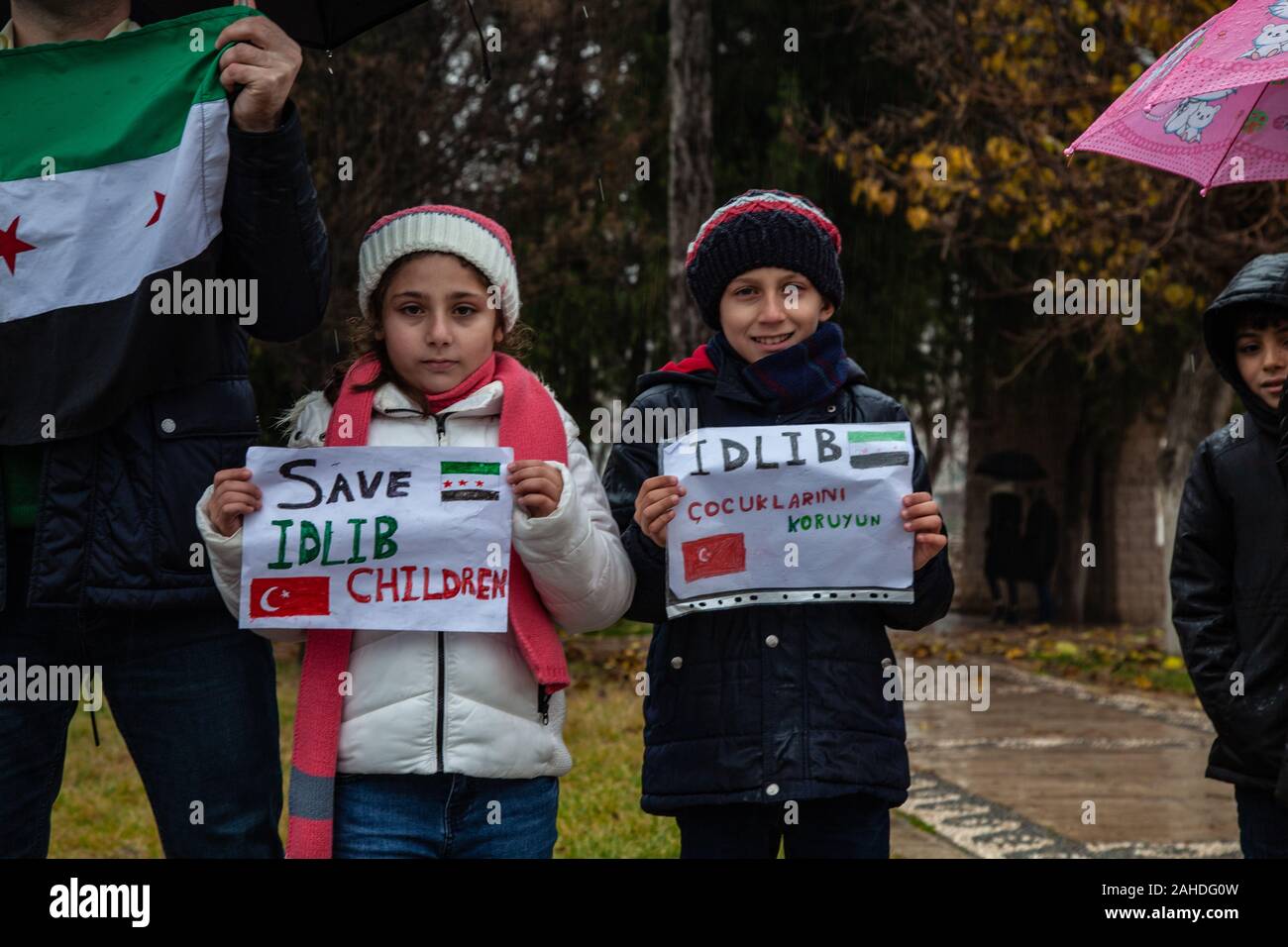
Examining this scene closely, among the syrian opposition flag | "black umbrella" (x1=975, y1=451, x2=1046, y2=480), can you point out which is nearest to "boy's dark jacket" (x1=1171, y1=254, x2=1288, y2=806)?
the syrian opposition flag

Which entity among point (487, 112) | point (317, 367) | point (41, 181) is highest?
point (487, 112)

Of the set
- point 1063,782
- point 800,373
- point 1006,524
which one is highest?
point 1006,524

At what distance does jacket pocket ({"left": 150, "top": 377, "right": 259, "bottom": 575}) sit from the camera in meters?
2.89

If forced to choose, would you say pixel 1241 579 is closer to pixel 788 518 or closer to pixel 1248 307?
pixel 1248 307

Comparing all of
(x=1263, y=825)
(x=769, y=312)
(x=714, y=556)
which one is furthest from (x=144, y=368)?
(x=1263, y=825)

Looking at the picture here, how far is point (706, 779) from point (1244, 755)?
128 centimetres

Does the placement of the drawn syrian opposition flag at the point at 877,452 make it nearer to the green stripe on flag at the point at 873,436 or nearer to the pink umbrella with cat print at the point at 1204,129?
the green stripe on flag at the point at 873,436

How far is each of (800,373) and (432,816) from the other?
49.3 inches

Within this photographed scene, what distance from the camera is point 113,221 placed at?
118 inches

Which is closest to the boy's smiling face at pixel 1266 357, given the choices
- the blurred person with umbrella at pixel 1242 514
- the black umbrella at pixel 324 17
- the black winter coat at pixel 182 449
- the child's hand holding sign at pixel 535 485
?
the blurred person with umbrella at pixel 1242 514

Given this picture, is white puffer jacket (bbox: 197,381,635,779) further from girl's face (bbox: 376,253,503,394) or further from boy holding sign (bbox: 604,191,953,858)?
boy holding sign (bbox: 604,191,953,858)
